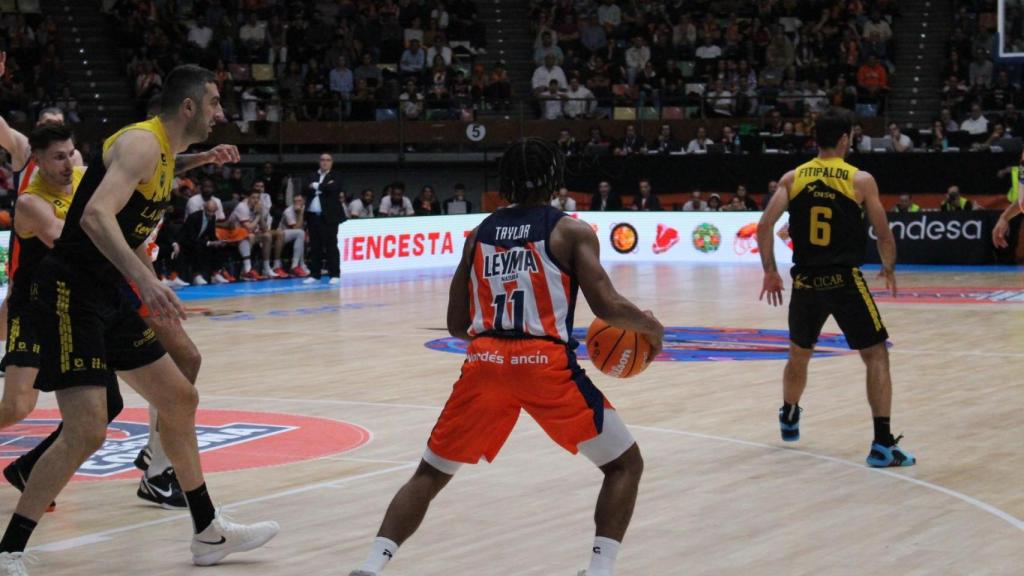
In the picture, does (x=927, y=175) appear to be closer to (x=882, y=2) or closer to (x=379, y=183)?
(x=882, y=2)

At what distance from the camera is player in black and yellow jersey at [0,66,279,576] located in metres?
5.47

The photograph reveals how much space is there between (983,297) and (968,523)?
12.7 metres

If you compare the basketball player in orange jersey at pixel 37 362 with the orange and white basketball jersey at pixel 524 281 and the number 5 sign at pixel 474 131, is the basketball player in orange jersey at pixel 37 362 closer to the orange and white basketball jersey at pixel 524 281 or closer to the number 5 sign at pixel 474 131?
the orange and white basketball jersey at pixel 524 281

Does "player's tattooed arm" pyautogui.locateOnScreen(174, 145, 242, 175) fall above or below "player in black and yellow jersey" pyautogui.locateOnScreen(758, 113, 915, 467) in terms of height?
above

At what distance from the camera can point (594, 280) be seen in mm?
5016

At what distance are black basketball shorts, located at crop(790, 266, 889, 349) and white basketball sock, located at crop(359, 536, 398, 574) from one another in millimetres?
3969

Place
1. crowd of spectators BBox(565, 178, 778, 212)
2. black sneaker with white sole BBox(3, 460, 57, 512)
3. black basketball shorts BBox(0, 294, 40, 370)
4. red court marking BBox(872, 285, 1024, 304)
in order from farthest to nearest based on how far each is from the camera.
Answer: crowd of spectators BBox(565, 178, 778, 212)
red court marking BBox(872, 285, 1024, 304)
black sneaker with white sole BBox(3, 460, 57, 512)
black basketball shorts BBox(0, 294, 40, 370)

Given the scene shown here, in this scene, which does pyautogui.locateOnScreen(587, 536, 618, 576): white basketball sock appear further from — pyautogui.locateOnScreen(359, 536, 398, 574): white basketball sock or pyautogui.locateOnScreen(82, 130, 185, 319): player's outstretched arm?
pyautogui.locateOnScreen(82, 130, 185, 319): player's outstretched arm

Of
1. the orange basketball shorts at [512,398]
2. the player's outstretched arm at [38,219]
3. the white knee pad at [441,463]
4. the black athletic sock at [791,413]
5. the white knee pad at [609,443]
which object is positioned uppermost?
the player's outstretched arm at [38,219]

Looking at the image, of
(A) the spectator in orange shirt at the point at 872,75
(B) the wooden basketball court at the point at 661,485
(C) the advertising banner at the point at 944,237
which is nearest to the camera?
(B) the wooden basketball court at the point at 661,485

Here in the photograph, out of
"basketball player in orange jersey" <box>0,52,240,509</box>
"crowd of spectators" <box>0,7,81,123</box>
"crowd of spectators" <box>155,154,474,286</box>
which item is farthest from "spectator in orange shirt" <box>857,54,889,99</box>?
"basketball player in orange jersey" <box>0,52,240,509</box>

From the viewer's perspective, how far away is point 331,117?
27.7m

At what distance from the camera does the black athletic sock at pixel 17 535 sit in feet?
17.8

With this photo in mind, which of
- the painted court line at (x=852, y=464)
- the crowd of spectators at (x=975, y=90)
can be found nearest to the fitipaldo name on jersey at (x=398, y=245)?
the crowd of spectators at (x=975, y=90)
